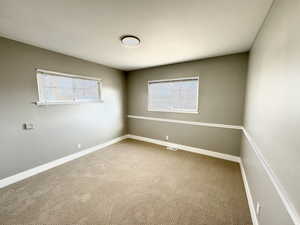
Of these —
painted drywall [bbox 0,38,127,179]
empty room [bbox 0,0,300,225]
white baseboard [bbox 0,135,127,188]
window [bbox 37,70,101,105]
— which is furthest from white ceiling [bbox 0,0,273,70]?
white baseboard [bbox 0,135,127,188]

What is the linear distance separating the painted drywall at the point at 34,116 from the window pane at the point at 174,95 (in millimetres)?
1600

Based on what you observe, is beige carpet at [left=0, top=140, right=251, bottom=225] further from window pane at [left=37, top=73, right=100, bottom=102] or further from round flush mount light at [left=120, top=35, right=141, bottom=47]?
round flush mount light at [left=120, top=35, right=141, bottom=47]

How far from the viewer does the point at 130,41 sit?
2.01 m

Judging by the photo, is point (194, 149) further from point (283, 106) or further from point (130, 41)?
point (130, 41)

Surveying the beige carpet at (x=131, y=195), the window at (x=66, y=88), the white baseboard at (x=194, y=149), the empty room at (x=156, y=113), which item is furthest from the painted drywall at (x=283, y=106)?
the window at (x=66, y=88)

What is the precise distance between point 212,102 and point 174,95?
102 cm

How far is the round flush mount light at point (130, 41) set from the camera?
191 centimetres

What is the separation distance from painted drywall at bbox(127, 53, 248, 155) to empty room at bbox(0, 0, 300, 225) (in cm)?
2

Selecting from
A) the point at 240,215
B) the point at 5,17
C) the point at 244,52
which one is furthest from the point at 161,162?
the point at 5,17

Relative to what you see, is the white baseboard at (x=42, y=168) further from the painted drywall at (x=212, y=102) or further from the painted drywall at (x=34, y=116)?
the painted drywall at (x=212, y=102)

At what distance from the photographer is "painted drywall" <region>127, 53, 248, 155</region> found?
8.75 feet

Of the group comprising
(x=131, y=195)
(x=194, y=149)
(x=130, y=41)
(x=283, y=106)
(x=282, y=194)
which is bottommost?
(x=131, y=195)

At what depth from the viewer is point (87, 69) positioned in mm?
3113

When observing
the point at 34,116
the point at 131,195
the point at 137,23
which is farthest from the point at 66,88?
the point at 131,195
